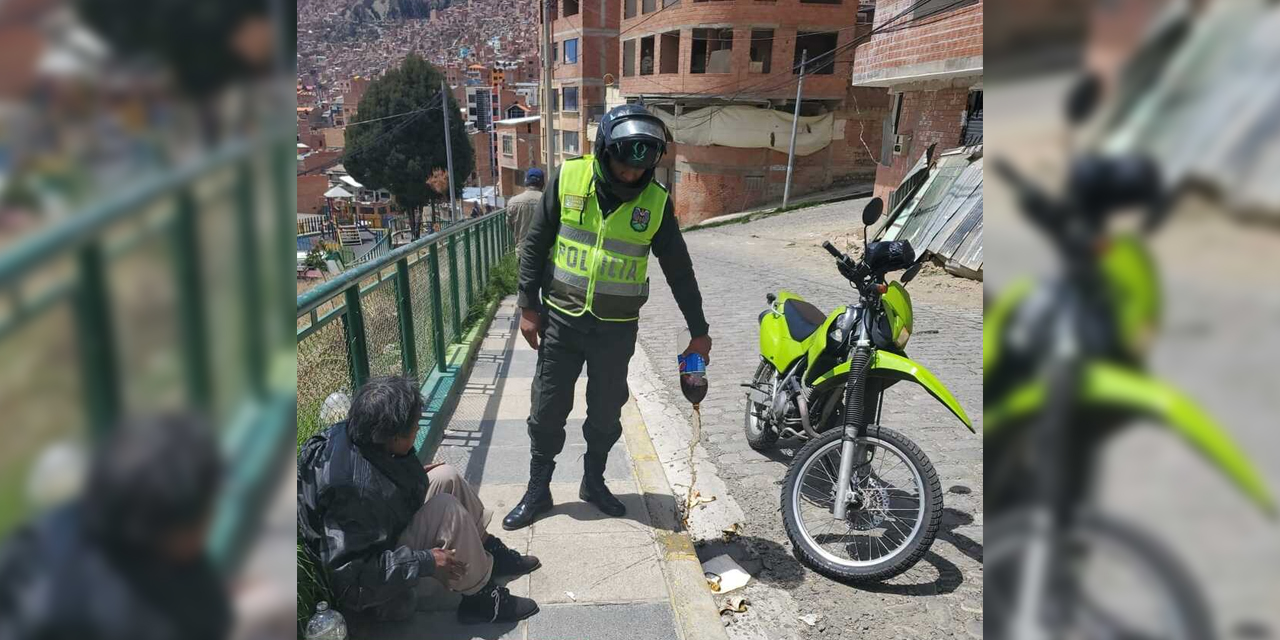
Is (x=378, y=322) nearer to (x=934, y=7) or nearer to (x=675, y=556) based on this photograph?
(x=675, y=556)

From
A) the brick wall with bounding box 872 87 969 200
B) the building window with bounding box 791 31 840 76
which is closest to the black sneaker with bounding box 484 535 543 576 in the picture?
the brick wall with bounding box 872 87 969 200

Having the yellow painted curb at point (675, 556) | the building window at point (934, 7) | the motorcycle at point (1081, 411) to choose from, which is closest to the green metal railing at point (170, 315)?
the motorcycle at point (1081, 411)

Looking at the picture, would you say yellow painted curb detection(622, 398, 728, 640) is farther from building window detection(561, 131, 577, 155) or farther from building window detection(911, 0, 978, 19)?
building window detection(561, 131, 577, 155)

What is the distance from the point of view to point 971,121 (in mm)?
12281

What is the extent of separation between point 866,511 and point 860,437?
0.47m

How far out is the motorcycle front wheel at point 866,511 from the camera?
2941mm

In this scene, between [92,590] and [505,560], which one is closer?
[92,590]

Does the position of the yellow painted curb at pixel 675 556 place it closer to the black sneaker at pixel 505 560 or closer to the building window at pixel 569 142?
the black sneaker at pixel 505 560

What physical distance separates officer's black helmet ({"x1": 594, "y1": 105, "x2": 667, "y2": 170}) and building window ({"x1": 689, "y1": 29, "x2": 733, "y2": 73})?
26.3m

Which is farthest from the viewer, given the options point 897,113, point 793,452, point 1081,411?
point 897,113

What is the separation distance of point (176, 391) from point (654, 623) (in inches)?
100

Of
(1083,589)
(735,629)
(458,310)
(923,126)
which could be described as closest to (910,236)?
(923,126)

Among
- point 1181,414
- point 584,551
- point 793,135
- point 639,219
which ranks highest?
point 1181,414

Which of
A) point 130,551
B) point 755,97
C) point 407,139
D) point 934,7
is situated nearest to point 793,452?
point 130,551
